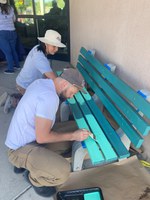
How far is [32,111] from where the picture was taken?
165 cm

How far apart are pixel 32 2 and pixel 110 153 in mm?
4484

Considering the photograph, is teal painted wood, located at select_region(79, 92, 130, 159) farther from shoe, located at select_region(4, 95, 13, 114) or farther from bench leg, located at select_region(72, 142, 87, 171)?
→ shoe, located at select_region(4, 95, 13, 114)

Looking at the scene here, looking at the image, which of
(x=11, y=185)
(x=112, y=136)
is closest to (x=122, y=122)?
(x=112, y=136)

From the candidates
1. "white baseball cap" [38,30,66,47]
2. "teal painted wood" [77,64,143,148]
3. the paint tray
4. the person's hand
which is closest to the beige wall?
"teal painted wood" [77,64,143,148]

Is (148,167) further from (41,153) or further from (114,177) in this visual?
(41,153)

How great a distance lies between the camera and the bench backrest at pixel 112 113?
1625 mm

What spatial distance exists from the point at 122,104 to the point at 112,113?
181 millimetres

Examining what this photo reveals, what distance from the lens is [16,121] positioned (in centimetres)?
173

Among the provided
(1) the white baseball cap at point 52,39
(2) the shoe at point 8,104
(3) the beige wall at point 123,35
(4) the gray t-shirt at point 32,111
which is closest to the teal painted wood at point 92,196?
(4) the gray t-shirt at point 32,111

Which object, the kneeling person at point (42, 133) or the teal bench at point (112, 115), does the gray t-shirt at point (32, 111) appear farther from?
the teal bench at point (112, 115)

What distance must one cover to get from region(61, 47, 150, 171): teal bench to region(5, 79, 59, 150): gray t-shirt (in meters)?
0.44

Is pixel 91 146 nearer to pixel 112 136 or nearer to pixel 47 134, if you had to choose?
pixel 112 136

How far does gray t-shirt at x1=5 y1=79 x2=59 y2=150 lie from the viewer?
62.0 inches

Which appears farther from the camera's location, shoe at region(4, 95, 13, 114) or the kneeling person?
shoe at region(4, 95, 13, 114)
